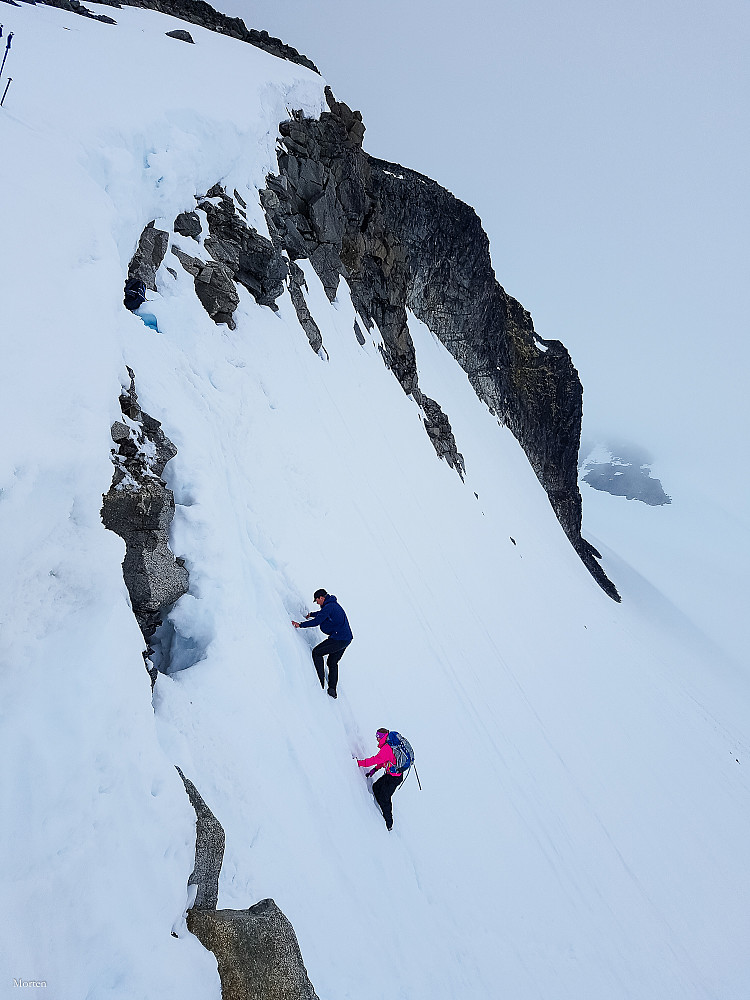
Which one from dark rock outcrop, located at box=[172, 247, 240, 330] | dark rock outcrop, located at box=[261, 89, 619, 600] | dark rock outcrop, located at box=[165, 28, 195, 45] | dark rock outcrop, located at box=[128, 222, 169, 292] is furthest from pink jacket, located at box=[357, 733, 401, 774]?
dark rock outcrop, located at box=[165, 28, 195, 45]

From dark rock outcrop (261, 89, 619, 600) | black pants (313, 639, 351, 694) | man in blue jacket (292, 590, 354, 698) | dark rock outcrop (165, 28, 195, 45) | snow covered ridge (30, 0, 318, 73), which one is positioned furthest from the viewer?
snow covered ridge (30, 0, 318, 73)

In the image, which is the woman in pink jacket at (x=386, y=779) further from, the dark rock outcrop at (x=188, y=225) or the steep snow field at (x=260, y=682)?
the dark rock outcrop at (x=188, y=225)

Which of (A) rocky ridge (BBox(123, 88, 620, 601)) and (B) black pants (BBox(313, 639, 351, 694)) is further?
(A) rocky ridge (BBox(123, 88, 620, 601))

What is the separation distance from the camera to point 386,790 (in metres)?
6.53

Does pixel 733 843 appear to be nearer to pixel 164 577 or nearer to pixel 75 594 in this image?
pixel 164 577

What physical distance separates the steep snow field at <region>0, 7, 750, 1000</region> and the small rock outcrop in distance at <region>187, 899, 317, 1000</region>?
17 centimetres

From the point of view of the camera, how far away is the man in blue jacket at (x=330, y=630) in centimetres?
670

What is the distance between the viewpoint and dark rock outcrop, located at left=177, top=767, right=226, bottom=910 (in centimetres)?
359

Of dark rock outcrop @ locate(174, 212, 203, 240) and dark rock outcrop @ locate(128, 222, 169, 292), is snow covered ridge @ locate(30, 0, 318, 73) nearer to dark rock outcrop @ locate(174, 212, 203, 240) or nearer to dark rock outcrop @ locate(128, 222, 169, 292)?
dark rock outcrop @ locate(174, 212, 203, 240)

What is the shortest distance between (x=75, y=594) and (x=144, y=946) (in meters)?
2.05

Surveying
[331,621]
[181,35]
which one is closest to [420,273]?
[181,35]

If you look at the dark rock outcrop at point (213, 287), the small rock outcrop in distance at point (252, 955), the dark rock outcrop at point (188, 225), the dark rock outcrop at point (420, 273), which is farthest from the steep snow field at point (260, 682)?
the dark rock outcrop at point (420, 273)

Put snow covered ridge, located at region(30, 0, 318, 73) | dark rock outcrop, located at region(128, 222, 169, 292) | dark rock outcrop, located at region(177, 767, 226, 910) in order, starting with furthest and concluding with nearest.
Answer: snow covered ridge, located at region(30, 0, 318, 73), dark rock outcrop, located at region(128, 222, 169, 292), dark rock outcrop, located at region(177, 767, 226, 910)

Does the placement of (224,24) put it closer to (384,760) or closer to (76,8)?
(76,8)
